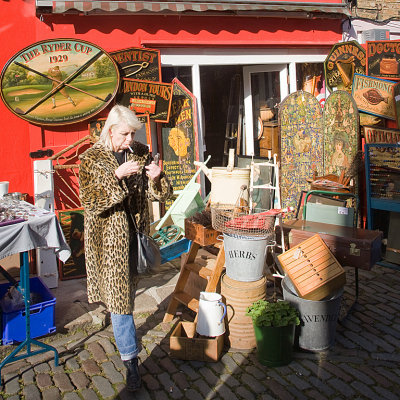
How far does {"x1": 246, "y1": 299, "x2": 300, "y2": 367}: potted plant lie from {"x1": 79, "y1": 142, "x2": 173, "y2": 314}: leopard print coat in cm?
114

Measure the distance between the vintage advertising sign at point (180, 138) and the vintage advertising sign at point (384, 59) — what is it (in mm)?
3182

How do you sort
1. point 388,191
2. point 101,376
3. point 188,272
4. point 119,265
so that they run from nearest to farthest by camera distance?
point 119,265
point 101,376
point 188,272
point 388,191

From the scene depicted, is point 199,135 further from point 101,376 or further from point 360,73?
point 101,376

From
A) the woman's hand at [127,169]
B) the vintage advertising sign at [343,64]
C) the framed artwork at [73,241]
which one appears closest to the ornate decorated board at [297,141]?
the vintage advertising sign at [343,64]

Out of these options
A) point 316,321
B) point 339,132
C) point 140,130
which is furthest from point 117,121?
point 339,132

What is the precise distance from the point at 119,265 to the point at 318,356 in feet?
6.64

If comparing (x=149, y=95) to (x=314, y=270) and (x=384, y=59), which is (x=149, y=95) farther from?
(x=384, y=59)

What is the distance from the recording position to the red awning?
5.78 m

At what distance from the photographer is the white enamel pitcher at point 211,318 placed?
4.16 meters

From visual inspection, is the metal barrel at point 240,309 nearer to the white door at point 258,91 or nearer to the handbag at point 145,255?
the handbag at point 145,255

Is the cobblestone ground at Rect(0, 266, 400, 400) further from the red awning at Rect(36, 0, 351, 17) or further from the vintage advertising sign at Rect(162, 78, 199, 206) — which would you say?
the red awning at Rect(36, 0, 351, 17)

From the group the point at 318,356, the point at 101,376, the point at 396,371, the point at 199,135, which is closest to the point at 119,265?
the point at 101,376

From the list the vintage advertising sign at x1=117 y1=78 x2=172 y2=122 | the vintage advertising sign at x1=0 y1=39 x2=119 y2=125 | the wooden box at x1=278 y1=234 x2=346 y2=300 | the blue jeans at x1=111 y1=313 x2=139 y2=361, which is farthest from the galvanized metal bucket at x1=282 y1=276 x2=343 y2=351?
the vintage advertising sign at x1=0 y1=39 x2=119 y2=125

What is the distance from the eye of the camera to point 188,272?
4.91m
